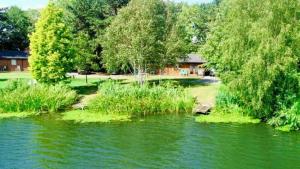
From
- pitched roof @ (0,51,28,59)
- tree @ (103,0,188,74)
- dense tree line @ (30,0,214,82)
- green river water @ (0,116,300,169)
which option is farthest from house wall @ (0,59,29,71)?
green river water @ (0,116,300,169)

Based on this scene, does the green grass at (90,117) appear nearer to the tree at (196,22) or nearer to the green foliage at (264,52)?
the green foliage at (264,52)

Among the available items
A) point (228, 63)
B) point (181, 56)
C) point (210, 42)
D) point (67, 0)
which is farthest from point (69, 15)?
point (228, 63)

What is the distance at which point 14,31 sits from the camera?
10562 cm

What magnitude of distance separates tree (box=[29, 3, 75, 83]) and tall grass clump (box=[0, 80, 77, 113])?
5.50 metres

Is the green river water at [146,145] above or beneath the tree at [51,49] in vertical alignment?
beneath

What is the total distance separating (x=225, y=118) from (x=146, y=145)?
10454mm

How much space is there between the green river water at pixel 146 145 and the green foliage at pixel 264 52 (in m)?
2.58

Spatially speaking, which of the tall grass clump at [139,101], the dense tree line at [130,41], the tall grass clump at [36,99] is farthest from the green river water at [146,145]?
the dense tree line at [130,41]

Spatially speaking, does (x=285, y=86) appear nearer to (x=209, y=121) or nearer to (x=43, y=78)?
(x=209, y=121)

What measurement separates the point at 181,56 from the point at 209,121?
2364 cm

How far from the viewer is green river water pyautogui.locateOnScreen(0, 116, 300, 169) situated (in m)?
25.3

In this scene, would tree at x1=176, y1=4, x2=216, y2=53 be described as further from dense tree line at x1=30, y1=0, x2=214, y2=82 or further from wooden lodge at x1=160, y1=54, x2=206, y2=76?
dense tree line at x1=30, y1=0, x2=214, y2=82

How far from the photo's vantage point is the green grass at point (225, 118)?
3694 centimetres

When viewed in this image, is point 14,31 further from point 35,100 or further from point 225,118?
point 225,118
